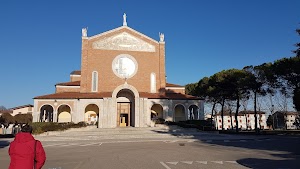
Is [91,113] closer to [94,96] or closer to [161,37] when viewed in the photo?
[94,96]

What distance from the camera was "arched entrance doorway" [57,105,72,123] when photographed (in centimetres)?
4311

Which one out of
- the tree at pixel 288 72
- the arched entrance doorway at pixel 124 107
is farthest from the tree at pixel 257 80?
the arched entrance doorway at pixel 124 107

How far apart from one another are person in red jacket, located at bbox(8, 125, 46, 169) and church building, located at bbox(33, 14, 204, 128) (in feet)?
117

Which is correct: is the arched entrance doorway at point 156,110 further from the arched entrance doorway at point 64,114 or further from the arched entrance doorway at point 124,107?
the arched entrance doorway at point 64,114

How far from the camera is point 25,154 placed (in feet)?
15.4

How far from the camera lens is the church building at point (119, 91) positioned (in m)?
40.8

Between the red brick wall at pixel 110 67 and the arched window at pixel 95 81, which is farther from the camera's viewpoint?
the red brick wall at pixel 110 67

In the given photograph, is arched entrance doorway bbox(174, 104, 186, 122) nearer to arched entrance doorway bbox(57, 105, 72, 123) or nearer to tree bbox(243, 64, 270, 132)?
tree bbox(243, 64, 270, 132)

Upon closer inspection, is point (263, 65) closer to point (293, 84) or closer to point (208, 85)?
point (293, 84)

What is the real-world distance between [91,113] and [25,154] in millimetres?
39701

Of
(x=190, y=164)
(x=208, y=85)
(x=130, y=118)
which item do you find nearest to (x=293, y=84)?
(x=208, y=85)

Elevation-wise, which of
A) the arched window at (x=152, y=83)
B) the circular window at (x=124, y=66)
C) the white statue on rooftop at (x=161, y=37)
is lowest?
the arched window at (x=152, y=83)

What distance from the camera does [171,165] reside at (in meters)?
10.0

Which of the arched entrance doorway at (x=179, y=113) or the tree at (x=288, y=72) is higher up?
the tree at (x=288, y=72)
